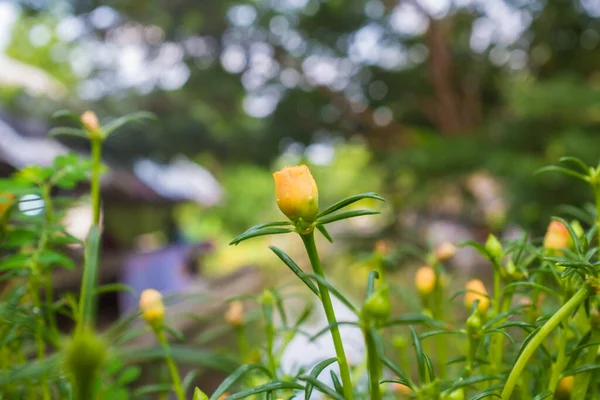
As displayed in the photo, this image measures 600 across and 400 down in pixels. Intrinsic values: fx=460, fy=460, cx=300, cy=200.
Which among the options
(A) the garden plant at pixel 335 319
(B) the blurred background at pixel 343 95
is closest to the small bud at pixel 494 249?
(A) the garden plant at pixel 335 319

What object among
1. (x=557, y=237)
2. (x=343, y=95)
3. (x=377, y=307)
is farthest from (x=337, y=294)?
(x=343, y=95)

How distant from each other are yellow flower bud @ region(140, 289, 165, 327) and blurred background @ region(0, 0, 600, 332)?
0.97 meters

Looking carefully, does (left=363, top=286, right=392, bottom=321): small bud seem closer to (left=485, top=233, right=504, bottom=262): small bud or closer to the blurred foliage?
(left=485, top=233, right=504, bottom=262): small bud

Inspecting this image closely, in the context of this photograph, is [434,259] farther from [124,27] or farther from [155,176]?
[155,176]

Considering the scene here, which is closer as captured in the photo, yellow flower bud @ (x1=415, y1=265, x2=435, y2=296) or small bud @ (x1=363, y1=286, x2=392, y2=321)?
small bud @ (x1=363, y1=286, x2=392, y2=321)

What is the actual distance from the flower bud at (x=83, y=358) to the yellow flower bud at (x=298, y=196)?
59mm

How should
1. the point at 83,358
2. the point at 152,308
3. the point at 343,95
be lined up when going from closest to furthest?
the point at 83,358, the point at 152,308, the point at 343,95

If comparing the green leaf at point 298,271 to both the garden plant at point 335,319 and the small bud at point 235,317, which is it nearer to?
the garden plant at point 335,319

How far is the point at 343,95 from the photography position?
5.52ft

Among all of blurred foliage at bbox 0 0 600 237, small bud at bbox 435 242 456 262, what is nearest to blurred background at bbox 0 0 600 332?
blurred foliage at bbox 0 0 600 237

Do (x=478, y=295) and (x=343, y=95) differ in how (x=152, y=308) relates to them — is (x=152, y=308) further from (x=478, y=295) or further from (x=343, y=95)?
(x=343, y=95)

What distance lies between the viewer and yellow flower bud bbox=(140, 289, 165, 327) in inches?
6.8

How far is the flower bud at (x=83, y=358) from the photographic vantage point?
0.23 ft

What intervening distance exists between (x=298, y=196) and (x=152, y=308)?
0.28 feet
